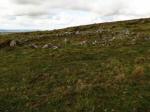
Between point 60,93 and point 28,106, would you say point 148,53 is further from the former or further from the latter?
point 28,106

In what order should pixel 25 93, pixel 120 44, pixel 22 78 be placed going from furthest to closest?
1. pixel 120 44
2. pixel 22 78
3. pixel 25 93

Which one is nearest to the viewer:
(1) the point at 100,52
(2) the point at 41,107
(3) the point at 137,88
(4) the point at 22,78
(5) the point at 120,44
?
(2) the point at 41,107

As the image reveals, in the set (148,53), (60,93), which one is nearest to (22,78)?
(60,93)

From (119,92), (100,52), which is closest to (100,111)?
(119,92)

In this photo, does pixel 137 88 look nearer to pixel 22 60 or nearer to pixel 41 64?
pixel 41 64

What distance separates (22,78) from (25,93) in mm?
4260

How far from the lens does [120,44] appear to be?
4056 centimetres

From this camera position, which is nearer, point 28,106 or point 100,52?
point 28,106

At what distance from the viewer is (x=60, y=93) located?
21.8m

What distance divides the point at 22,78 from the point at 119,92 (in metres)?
10.2

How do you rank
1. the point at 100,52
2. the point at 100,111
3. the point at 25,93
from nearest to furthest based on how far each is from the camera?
the point at 100,111
the point at 25,93
the point at 100,52

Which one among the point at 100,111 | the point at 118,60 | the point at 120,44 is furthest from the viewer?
the point at 120,44

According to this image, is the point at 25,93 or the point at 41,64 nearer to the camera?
the point at 25,93

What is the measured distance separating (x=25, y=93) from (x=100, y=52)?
15.0 meters
